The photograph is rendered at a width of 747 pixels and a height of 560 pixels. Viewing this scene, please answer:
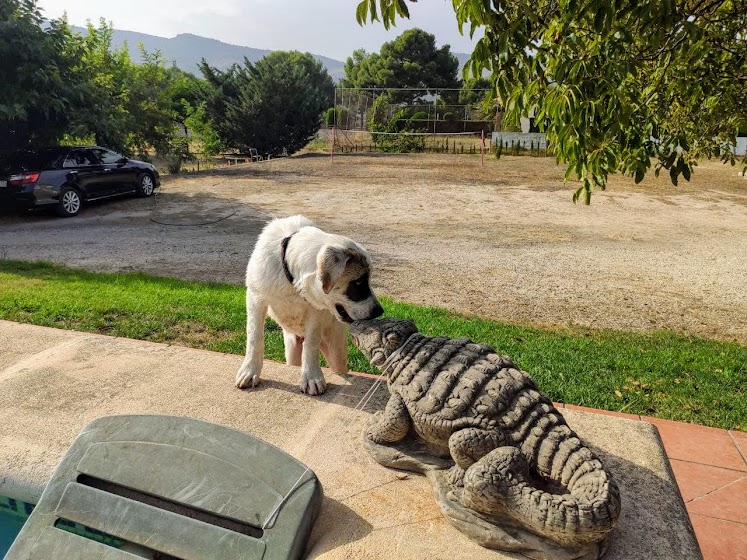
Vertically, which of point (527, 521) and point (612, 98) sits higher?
point (612, 98)

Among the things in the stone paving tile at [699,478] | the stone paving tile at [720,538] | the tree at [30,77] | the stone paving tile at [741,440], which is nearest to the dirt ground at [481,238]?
the tree at [30,77]

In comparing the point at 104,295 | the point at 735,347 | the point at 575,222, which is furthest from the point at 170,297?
the point at 575,222

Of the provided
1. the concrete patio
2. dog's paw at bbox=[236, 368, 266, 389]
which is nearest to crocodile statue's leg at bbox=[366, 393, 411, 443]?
the concrete patio

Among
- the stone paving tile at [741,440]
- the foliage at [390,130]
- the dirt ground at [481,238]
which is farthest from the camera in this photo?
the foliage at [390,130]

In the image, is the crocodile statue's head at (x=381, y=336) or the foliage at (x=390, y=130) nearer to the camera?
the crocodile statue's head at (x=381, y=336)

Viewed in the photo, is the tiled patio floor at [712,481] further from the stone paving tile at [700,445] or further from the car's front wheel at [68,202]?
the car's front wheel at [68,202]

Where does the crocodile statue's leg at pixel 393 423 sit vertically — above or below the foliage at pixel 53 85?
below

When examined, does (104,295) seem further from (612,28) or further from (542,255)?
(542,255)

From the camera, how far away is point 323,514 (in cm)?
288

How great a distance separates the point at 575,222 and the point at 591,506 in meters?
12.8

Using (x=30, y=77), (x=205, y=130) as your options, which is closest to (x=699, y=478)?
(x=30, y=77)

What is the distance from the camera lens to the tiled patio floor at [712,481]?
3166 millimetres

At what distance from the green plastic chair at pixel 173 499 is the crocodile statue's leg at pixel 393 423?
50 cm

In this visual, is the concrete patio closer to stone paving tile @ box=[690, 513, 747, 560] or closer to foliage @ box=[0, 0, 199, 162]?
stone paving tile @ box=[690, 513, 747, 560]
